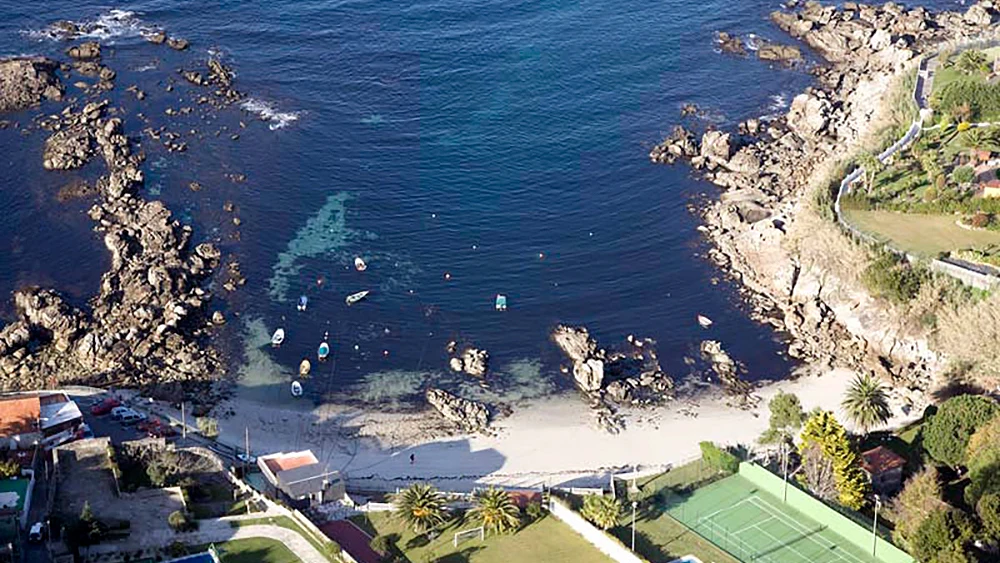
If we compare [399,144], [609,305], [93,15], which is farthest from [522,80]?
[93,15]

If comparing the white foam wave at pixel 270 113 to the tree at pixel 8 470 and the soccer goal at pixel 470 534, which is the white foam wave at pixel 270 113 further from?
the soccer goal at pixel 470 534

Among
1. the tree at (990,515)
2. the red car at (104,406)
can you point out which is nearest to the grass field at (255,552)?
the red car at (104,406)

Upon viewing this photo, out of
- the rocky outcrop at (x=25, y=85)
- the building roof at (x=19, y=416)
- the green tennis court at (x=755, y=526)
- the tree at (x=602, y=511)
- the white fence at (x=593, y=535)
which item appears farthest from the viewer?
the rocky outcrop at (x=25, y=85)

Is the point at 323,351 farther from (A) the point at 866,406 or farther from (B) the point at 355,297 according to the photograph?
(A) the point at 866,406

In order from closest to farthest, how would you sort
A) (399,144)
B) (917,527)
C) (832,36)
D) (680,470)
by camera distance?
(917,527) < (680,470) < (399,144) < (832,36)

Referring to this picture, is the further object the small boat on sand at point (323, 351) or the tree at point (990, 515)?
the small boat on sand at point (323, 351)

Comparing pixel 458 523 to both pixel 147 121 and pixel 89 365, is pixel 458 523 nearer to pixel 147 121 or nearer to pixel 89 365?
pixel 89 365

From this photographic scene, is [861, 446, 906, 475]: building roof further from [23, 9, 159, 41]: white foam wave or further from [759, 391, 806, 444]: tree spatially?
[23, 9, 159, 41]: white foam wave
